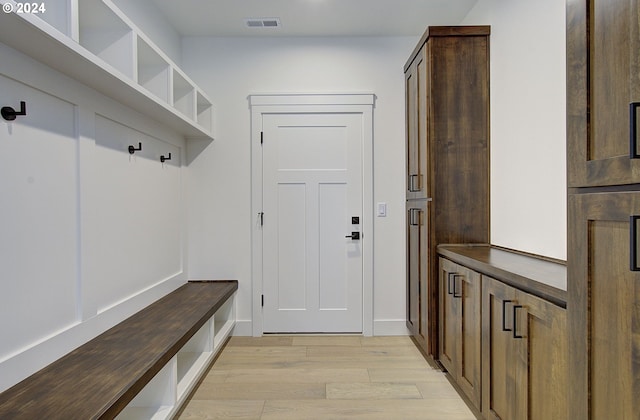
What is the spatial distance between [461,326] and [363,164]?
1.72 meters

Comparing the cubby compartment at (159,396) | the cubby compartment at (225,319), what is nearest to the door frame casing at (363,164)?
the cubby compartment at (225,319)

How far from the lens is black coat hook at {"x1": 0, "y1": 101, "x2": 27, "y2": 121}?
4.88 feet

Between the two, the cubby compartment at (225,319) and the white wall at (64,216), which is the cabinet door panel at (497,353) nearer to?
the white wall at (64,216)

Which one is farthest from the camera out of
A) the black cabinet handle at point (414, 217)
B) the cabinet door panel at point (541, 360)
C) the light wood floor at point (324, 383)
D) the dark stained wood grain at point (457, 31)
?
the black cabinet handle at point (414, 217)

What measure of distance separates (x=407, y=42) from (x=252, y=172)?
1.82 meters

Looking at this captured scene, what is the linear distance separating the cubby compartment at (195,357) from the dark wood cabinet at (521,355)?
1702mm

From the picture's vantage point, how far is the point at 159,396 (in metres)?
2.09

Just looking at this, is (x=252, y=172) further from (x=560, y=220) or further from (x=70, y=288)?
(x=560, y=220)

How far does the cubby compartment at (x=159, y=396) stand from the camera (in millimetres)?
2068

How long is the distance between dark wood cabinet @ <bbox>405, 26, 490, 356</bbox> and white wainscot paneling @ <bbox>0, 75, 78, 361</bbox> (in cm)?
215

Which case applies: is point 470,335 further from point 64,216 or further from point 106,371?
point 64,216

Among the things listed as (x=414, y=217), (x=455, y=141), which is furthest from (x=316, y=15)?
(x=414, y=217)

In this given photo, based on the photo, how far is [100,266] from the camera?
212 cm

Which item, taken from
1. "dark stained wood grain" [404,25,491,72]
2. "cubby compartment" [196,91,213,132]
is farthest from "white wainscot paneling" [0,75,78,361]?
"dark stained wood grain" [404,25,491,72]
